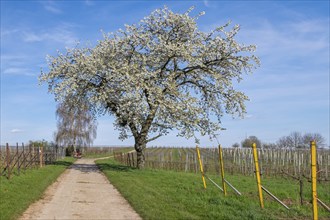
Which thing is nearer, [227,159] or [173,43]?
[173,43]

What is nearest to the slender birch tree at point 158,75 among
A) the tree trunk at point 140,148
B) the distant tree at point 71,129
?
the tree trunk at point 140,148

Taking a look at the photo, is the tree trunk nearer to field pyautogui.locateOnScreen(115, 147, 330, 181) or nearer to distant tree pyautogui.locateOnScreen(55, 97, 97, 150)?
field pyautogui.locateOnScreen(115, 147, 330, 181)

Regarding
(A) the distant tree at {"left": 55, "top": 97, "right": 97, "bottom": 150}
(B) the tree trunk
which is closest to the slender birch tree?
Result: (B) the tree trunk

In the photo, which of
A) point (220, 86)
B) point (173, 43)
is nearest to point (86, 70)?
point (173, 43)

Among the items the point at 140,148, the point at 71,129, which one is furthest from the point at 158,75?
the point at 71,129

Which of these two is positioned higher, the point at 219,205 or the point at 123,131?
the point at 123,131

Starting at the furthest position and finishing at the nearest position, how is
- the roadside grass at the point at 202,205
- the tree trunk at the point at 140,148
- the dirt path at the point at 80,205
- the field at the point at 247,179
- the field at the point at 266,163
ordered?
the tree trunk at the point at 140,148, the field at the point at 266,163, the field at the point at 247,179, the dirt path at the point at 80,205, the roadside grass at the point at 202,205

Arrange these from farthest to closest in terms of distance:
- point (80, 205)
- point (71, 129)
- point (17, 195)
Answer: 1. point (71, 129)
2. point (17, 195)
3. point (80, 205)

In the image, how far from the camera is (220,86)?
30.8 metres

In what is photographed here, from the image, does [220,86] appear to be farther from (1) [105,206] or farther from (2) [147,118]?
(1) [105,206]

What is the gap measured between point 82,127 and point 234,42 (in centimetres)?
5623

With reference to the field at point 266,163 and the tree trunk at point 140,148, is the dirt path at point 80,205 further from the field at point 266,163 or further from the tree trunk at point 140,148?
the field at point 266,163

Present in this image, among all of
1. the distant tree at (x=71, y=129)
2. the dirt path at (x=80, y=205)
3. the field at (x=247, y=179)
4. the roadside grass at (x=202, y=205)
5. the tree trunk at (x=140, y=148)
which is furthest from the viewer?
the distant tree at (x=71, y=129)

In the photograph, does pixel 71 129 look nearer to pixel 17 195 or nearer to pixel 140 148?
pixel 140 148
